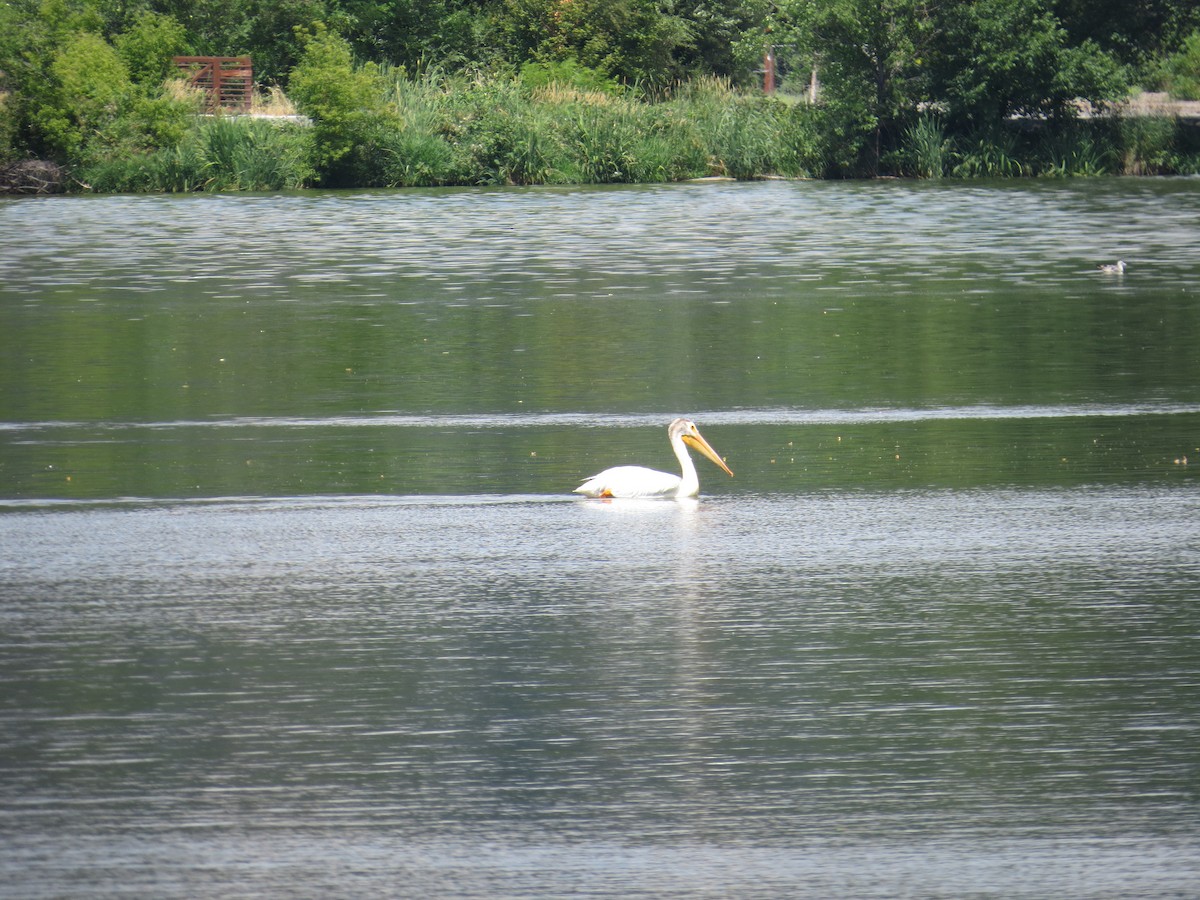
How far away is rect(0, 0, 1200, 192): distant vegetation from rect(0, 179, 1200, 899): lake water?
26.9 metres

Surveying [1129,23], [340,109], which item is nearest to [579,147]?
[340,109]

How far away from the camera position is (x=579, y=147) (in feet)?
151

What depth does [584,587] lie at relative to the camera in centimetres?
829

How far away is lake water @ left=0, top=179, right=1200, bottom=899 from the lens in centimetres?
532

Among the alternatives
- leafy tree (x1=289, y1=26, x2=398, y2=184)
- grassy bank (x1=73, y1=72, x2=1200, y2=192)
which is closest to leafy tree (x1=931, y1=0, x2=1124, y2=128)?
grassy bank (x1=73, y1=72, x2=1200, y2=192)

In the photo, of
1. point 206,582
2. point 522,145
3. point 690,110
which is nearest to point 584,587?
point 206,582

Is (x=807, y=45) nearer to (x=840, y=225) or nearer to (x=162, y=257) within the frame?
(x=840, y=225)

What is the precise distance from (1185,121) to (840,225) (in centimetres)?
2045

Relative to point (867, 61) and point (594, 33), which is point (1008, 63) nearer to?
point (867, 61)

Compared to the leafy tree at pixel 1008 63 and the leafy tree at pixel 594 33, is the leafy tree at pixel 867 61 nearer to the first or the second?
the leafy tree at pixel 1008 63

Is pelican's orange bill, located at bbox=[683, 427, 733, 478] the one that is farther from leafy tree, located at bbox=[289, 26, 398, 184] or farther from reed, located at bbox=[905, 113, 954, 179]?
reed, located at bbox=[905, 113, 954, 179]

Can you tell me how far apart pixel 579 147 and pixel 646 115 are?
2269mm

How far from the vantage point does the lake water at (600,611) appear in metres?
5.32

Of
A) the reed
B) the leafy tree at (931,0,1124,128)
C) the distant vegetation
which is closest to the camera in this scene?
the distant vegetation
